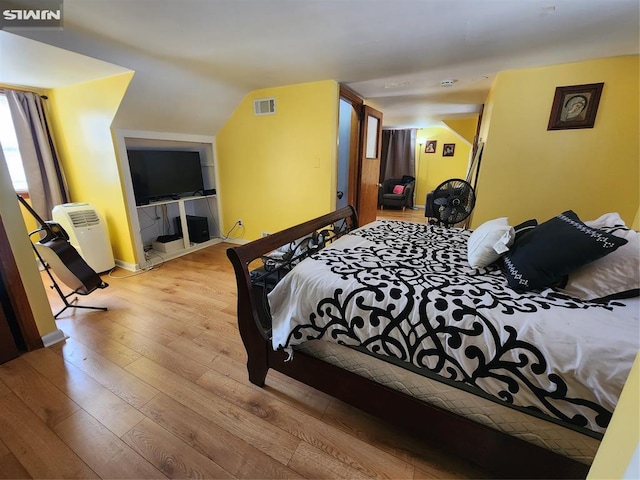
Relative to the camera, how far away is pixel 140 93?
2639 millimetres

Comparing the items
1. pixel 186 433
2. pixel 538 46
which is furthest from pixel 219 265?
pixel 538 46

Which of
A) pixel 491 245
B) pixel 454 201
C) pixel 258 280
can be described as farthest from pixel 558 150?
pixel 258 280

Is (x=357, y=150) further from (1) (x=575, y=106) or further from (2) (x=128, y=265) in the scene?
(2) (x=128, y=265)

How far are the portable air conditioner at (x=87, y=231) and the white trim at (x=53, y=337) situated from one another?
119 cm

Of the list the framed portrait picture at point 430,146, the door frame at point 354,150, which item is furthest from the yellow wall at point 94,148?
the framed portrait picture at point 430,146

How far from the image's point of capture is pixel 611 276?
1141 millimetres

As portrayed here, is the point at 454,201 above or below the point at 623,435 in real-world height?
above

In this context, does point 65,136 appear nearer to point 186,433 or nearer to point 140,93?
point 140,93

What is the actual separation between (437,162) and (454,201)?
4989 millimetres

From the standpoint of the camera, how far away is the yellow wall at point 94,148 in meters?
2.72

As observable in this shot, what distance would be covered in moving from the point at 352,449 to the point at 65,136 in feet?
13.9

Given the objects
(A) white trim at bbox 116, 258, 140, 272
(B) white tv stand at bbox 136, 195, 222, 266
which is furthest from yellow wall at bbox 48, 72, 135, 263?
(B) white tv stand at bbox 136, 195, 222, 266

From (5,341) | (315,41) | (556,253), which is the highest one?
(315,41)

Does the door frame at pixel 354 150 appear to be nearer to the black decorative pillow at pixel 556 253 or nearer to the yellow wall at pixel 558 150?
the yellow wall at pixel 558 150
